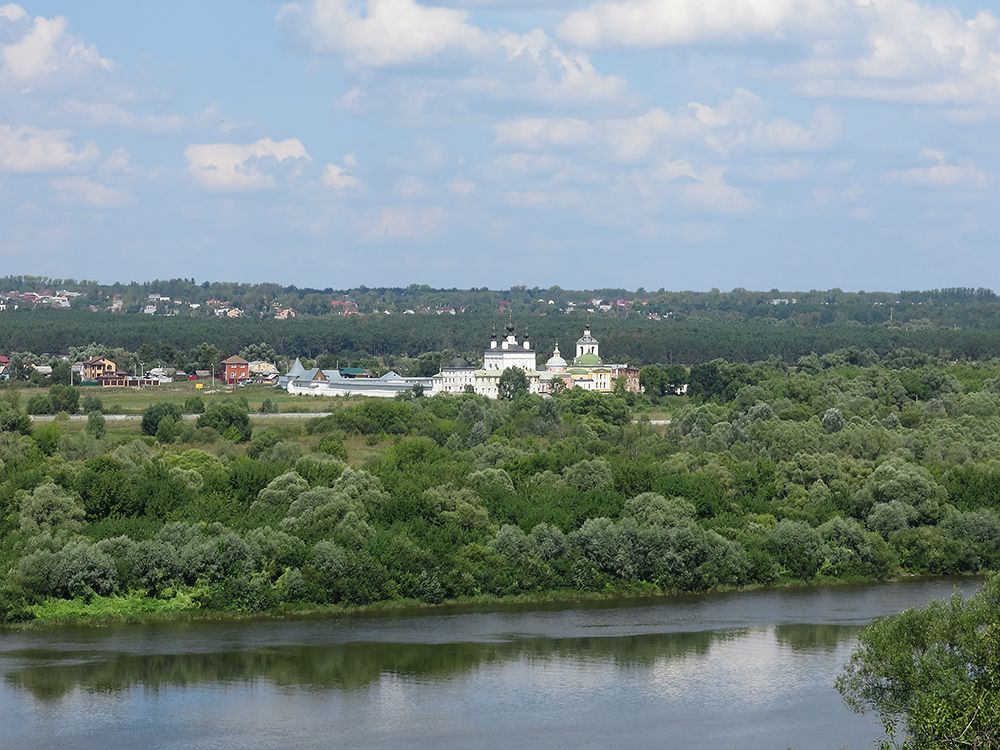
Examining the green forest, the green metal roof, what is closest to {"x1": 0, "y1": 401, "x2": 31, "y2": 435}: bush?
the green forest

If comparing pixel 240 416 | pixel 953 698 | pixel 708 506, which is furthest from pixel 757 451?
pixel 953 698

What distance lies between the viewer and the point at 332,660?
958 inches

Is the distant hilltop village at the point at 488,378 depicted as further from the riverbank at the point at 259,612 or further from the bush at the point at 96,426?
the riverbank at the point at 259,612

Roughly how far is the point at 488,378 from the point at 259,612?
43590 mm

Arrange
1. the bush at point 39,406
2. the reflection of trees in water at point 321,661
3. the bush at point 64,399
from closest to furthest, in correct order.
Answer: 1. the reflection of trees in water at point 321,661
2. the bush at point 39,406
3. the bush at point 64,399

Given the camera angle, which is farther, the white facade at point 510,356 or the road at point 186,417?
the white facade at point 510,356

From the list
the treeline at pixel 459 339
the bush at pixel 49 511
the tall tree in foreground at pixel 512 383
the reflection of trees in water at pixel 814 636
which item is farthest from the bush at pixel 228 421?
the treeline at pixel 459 339

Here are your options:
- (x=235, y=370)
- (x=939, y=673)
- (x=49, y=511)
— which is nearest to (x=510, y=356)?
(x=235, y=370)

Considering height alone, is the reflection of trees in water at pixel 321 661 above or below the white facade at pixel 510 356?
below

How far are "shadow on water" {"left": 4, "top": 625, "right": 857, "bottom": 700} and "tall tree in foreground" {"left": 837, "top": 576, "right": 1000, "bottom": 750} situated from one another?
21.3ft

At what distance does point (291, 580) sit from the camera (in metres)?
27.6

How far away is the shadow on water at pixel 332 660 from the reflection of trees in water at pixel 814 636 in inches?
0.6

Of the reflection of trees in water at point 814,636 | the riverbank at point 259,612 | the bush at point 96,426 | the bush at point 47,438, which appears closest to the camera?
the reflection of trees in water at point 814,636

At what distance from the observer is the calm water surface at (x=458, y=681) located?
68.0 feet
